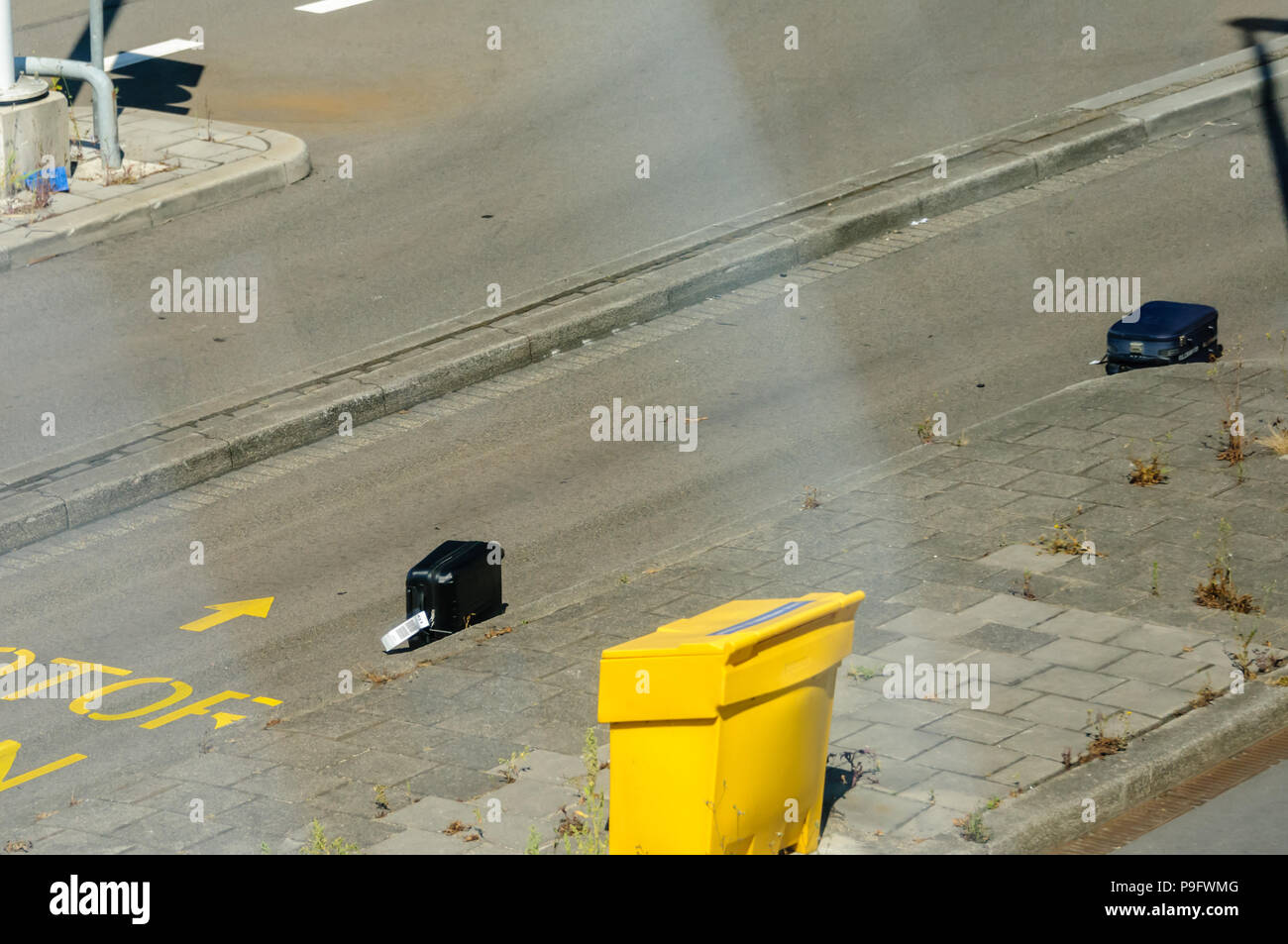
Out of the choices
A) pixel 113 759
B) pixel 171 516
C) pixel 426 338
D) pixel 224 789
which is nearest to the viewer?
pixel 224 789

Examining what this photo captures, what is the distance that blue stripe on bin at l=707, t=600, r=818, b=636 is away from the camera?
579cm

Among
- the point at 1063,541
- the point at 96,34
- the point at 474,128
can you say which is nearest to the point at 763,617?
the point at 1063,541

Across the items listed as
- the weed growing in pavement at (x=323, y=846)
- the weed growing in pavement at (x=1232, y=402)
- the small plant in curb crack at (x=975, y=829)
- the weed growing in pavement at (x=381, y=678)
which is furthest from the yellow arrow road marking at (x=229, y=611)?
the weed growing in pavement at (x=1232, y=402)

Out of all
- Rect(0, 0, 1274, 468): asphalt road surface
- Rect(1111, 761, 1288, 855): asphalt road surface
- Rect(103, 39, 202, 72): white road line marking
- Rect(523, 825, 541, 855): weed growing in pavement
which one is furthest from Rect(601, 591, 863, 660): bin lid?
Rect(103, 39, 202, 72): white road line marking

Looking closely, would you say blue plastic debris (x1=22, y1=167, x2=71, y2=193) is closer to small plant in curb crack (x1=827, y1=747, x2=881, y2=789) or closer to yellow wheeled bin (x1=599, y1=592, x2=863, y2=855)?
small plant in curb crack (x1=827, y1=747, x2=881, y2=789)

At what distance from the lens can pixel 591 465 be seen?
34.5ft

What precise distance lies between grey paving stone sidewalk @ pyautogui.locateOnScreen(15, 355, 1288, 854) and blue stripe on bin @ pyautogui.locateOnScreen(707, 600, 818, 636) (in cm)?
92

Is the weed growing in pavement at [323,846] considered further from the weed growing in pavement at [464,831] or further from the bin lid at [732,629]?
the bin lid at [732,629]

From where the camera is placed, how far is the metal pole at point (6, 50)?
46.2 feet

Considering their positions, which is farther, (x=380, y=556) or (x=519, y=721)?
(x=380, y=556)

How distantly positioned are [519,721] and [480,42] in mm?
12168

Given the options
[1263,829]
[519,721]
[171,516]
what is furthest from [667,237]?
[1263,829]
